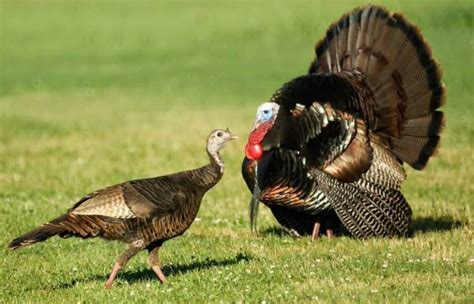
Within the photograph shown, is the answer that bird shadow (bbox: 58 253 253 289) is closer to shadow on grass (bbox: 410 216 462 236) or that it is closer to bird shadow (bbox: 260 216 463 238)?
bird shadow (bbox: 260 216 463 238)

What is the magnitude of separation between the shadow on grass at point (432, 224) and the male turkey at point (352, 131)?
3.05 ft

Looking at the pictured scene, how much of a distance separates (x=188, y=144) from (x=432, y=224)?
7954 millimetres

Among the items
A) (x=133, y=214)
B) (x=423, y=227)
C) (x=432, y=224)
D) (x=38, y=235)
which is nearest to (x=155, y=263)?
(x=133, y=214)

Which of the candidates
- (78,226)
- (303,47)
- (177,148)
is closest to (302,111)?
(78,226)

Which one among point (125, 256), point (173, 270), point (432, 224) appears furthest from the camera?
point (432, 224)

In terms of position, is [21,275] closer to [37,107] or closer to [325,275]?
[325,275]

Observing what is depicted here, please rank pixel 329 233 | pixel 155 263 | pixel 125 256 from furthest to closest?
1. pixel 329 233
2. pixel 155 263
3. pixel 125 256

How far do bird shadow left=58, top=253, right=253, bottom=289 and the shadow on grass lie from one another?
2.40 meters

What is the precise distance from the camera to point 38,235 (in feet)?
27.8

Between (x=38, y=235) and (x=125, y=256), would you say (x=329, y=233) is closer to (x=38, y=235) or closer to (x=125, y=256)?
(x=125, y=256)

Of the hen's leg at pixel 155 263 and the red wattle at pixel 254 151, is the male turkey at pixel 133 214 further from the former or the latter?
the red wattle at pixel 254 151

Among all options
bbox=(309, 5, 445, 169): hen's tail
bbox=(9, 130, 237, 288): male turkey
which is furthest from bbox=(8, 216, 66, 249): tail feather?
bbox=(309, 5, 445, 169): hen's tail

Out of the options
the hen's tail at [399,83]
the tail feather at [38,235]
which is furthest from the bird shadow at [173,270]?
the hen's tail at [399,83]

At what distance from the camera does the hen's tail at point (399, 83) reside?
11.7 meters
